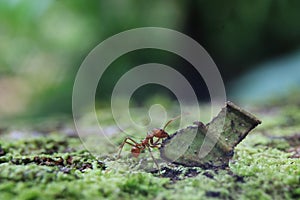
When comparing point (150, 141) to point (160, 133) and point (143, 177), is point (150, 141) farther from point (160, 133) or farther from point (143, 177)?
point (143, 177)

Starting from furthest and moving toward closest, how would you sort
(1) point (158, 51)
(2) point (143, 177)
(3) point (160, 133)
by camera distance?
1. (1) point (158, 51)
2. (3) point (160, 133)
3. (2) point (143, 177)

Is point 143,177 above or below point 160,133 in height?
below

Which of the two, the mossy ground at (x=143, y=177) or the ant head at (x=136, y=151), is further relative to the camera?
the ant head at (x=136, y=151)

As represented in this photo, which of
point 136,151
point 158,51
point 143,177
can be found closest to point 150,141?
point 136,151

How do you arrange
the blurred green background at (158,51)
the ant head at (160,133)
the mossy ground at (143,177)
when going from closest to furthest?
the mossy ground at (143,177) < the ant head at (160,133) < the blurred green background at (158,51)

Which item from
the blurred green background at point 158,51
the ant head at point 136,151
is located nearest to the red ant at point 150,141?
the ant head at point 136,151

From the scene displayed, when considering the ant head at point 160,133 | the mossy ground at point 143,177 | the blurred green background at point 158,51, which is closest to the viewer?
the mossy ground at point 143,177

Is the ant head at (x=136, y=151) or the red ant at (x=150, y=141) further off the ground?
the red ant at (x=150, y=141)

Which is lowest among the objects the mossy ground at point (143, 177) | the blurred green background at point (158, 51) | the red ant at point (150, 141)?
the mossy ground at point (143, 177)

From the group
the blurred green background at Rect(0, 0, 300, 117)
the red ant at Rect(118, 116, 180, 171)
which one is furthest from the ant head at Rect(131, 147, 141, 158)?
the blurred green background at Rect(0, 0, 300, 117)

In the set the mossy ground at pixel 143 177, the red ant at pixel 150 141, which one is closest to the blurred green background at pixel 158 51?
the mossy ground at pixel 143 177

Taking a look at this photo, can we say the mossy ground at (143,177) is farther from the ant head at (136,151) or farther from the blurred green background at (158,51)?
the blurred green background at (158,51)
